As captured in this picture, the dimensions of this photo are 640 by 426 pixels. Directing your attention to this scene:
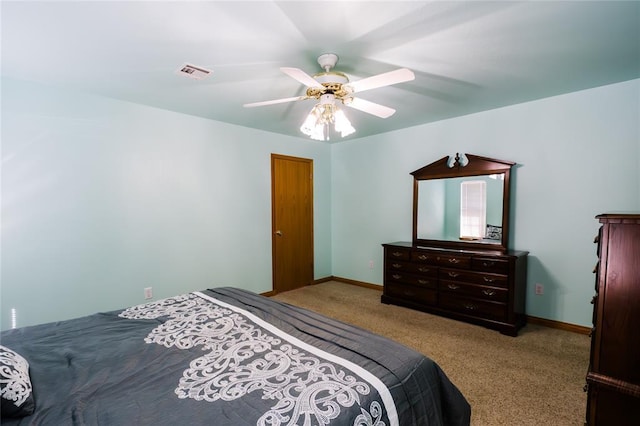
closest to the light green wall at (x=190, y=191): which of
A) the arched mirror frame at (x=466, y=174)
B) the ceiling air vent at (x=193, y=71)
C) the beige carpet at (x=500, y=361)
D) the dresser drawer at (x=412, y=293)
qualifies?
the arched mirror frame at (x=466, y=174)

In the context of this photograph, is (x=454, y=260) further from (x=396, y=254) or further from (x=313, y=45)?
(x=313, y=45)

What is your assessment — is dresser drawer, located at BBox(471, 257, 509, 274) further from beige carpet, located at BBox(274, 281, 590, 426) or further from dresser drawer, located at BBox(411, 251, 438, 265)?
beige carpet, located at BBox(274, 281, 590, 426)

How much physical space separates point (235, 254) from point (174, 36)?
2.70m

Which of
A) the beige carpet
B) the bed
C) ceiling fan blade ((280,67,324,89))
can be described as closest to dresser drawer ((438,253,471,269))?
the beige carpet

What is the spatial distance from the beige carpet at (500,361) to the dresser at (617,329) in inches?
15.4

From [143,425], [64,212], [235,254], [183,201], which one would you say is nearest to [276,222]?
[235,254]

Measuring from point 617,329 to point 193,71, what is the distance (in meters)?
3.16

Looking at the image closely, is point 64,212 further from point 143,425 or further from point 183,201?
point 143,425

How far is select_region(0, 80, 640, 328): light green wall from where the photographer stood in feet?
8.42

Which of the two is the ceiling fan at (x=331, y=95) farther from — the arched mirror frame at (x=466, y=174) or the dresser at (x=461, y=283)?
the dresser at (x=461, y=283)

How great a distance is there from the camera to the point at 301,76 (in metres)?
1.82

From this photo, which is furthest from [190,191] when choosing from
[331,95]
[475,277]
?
[475,277]

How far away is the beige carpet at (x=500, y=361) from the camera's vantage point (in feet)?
6.09

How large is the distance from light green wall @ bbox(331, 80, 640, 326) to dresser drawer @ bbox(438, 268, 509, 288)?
0.54m
